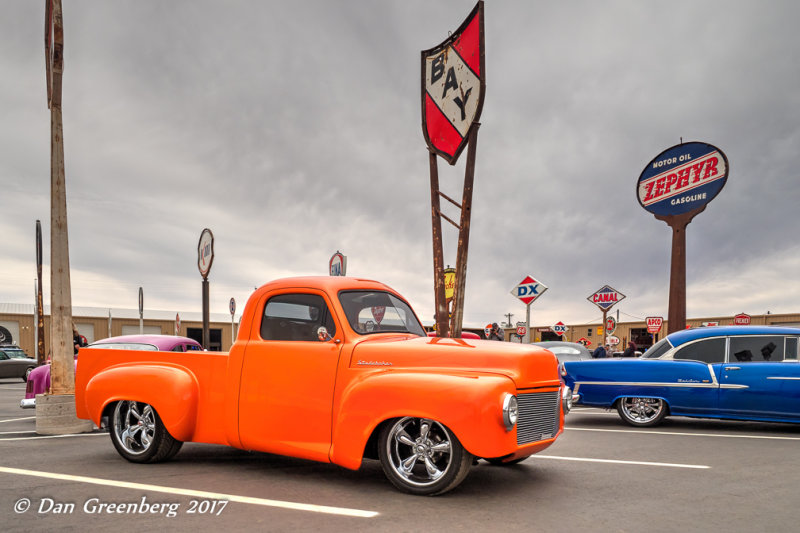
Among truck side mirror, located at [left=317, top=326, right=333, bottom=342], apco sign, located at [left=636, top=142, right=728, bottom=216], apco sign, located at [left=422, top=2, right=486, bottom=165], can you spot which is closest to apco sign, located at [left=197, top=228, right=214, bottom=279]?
apco sign, located at [left=422, top=2, right=486, bottom=165]

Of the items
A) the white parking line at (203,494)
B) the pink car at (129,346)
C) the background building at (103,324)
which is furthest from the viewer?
the background building at (103,324)

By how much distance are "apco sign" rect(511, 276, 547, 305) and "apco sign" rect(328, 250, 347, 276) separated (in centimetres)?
547

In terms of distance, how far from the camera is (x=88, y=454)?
6.70 m

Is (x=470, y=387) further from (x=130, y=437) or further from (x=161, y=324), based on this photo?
(x=161, y=324)

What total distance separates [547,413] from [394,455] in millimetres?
1395

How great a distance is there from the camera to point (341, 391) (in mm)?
5148

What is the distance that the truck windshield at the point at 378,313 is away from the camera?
5.59 meters

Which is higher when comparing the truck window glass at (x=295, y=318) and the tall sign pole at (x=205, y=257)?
the tall sign pole at (x=205, y=257)

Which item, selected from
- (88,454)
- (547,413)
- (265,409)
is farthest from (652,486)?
(88,454)

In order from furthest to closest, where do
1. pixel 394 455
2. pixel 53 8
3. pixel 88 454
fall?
pixel 53 8 → pixel 88 454 → pixel 394 455

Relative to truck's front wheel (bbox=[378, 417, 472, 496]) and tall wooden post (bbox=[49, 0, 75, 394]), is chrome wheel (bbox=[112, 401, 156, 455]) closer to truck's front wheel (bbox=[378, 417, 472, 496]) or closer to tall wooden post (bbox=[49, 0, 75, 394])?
truck's front wheel (bbox=[378, 417, 472, 496])

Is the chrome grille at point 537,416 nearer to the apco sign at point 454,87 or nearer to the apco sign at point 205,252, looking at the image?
the apco sign at point 454,87

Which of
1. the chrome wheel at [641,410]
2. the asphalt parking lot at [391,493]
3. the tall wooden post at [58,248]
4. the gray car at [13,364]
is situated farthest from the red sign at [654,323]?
the gray car at [13,364]

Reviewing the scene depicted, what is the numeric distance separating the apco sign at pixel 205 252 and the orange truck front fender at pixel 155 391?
470 centimetres
